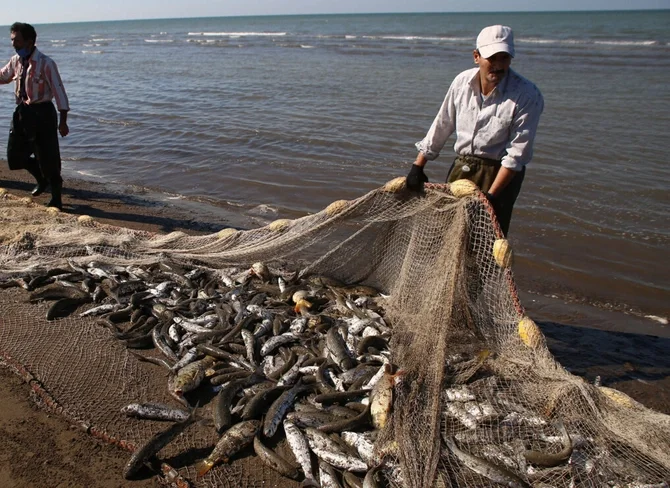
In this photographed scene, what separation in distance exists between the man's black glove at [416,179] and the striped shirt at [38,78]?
5528 mm

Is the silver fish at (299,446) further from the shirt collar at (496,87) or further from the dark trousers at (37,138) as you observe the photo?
the dark trousers at (37,138)

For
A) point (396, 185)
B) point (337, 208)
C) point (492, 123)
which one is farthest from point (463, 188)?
point (337, 208)

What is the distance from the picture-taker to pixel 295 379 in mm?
4516

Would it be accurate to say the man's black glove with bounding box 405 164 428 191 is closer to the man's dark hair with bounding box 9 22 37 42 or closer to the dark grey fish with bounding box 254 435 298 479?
the dark grey fish with bounding box 254 435 298 479

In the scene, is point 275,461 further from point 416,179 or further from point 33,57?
point 33,57

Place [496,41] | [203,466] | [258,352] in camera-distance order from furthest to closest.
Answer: [258,352]
[496,41]
[203,466]

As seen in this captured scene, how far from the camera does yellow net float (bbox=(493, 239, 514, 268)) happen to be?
429 centimetres

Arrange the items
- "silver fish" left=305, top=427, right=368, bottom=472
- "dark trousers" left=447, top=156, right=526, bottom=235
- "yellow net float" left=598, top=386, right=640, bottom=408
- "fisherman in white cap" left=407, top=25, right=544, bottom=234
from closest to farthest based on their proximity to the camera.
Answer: "silver fish" left=305, top=427, right=368, bottom=472
"yellow net float" left=598, top=386, right=640, bottom=408
"fisherman in white cap" left=407, top=25, right=544, bottom=234
"dark trousers" left=447, top=156, right=526, bottom=235

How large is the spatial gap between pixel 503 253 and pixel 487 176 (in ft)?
2.68

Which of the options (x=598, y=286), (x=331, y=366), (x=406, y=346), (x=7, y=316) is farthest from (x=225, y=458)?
(x=598, y=286)

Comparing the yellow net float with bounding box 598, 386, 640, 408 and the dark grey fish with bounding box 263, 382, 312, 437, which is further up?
the yellow net float with bounding box 598, 386, 640, 408

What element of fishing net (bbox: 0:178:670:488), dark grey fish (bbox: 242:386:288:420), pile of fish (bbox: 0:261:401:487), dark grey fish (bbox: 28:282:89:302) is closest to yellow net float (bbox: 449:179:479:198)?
fishing net (bbox: 0:178:670:488)

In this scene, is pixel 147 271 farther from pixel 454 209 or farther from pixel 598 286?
pixel 598 286

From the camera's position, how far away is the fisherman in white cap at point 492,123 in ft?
13.6
